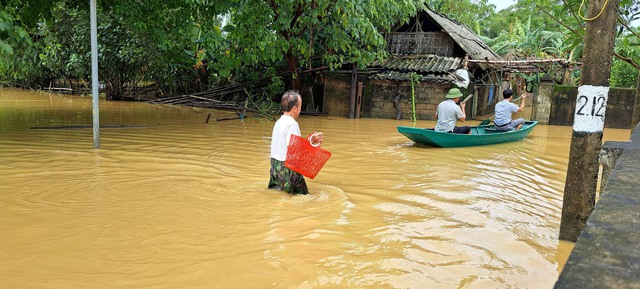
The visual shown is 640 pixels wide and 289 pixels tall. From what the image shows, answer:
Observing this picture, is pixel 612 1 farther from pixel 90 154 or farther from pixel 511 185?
pixel 90 154

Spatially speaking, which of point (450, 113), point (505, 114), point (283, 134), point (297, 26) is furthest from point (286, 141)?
point (297, 26)

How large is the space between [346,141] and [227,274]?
797 centimetres

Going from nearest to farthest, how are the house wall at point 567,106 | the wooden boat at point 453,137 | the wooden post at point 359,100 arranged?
the wooden boat at point 453,137
the house wall at point 567,106
the wooden post at point 359,100

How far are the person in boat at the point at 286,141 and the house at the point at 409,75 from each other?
12.1 meters

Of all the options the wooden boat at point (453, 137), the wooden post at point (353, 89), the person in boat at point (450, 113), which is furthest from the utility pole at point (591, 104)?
the wooden post at point (353, 89)

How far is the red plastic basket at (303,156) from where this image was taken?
204 inches

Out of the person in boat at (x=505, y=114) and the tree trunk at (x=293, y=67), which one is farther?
the tree trunk at (x=293, y=67)

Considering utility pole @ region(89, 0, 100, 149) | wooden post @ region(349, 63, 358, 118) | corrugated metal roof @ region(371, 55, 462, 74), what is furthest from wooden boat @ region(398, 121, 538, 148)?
wooden post @ region(349, 63, 358, 118)

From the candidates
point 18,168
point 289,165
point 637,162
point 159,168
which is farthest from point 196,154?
point 637,162

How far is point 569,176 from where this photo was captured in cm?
413

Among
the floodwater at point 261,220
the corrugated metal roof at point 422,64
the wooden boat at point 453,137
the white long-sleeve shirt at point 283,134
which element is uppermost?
the corrugated metal roof at point 422,64

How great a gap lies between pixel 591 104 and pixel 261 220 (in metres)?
3.10

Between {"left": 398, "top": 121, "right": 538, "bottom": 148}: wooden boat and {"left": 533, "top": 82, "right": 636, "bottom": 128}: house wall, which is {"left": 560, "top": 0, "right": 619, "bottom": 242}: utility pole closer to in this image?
{"left": 398, "top": 121, "right": 538, "bottom": 148}: wooden boat

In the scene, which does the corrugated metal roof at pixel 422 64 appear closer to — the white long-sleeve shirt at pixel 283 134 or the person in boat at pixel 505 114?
the person in boat at pixel 505 114
